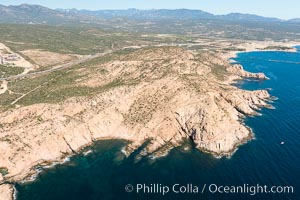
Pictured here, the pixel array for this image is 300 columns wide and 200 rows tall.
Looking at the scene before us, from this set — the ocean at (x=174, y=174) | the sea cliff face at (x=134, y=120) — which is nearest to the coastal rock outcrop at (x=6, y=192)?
the ocean at (x=174, y=174)

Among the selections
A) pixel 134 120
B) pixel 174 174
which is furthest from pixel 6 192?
pixel 134 120

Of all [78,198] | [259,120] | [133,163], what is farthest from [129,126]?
[259,120]

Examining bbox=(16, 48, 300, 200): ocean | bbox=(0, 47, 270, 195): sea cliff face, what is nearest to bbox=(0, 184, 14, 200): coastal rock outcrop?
bbox=(16, 48, 300, 200): ocean

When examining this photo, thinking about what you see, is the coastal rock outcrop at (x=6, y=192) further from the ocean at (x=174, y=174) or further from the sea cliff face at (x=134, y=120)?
the sea cliff face at (x=134, y=120)

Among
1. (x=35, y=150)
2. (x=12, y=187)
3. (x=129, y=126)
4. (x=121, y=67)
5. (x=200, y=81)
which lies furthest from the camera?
(x=121, y=67)

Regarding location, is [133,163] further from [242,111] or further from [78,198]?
[242,111]

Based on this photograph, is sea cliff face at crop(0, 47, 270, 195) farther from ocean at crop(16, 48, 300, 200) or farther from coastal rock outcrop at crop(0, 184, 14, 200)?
ocean at crop(16, 48, 300, 200)
